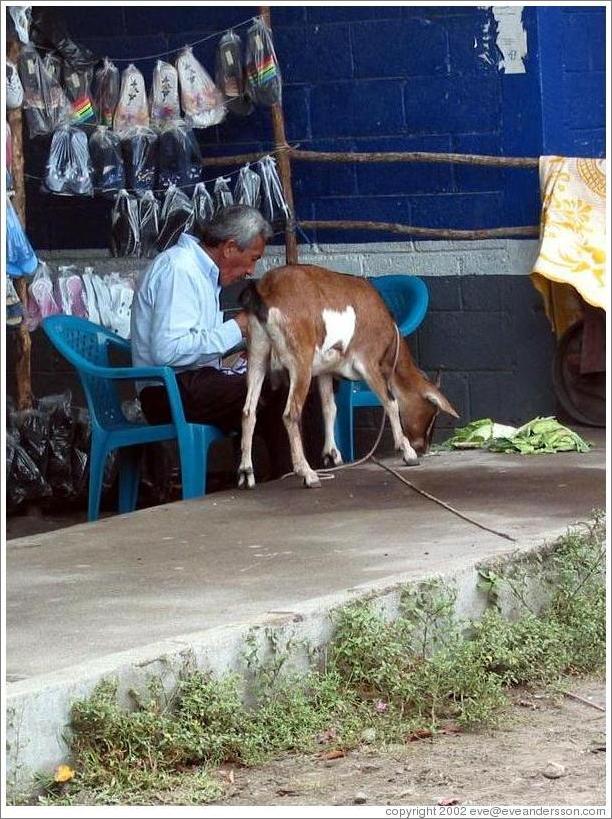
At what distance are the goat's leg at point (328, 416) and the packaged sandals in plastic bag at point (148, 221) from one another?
139cm

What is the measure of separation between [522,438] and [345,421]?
930 mm

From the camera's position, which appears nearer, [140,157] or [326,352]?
[326,352]

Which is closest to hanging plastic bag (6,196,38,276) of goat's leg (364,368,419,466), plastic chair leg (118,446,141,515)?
plastic chair leg (118,446,141,515)

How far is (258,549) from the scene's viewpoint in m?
5.95

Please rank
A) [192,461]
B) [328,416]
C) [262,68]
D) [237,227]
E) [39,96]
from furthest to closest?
[262,68]
[39,96]
[328,416]
[237,227]
[192,461]

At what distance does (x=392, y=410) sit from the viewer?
316 inches

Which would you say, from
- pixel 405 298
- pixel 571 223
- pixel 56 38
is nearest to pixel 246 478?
pixel 405 298

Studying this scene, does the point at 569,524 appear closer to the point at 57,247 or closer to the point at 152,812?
the point at 152,812

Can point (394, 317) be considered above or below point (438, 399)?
above

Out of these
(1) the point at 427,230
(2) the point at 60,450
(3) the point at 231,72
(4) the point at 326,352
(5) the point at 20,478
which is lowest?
(5) the point at 20,478

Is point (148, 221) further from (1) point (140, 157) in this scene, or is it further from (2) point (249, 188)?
(2) point (249, 188)

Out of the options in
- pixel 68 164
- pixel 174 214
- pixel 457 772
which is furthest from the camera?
pixel 174 214

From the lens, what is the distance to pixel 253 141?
30.5ft

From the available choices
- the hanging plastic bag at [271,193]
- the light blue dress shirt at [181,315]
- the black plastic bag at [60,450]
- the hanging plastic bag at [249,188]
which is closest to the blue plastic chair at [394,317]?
the hanging plastic bag at [271,193]
